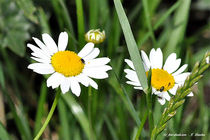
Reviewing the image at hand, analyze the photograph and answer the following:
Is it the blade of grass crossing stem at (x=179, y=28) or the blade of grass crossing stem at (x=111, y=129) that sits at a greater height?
the blade of grass crossing stem at (x=179, y=28)

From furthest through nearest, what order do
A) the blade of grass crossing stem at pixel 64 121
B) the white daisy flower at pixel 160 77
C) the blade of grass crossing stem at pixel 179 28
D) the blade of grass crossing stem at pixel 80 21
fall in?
1. the blade of grass crossing stem at pixel 179 28
2. the blade of grass crossing stem at pixel 64 121
3. the blade of grass crossing stem at pixel 80 21
4. the white daisy flower at pixel 160 77

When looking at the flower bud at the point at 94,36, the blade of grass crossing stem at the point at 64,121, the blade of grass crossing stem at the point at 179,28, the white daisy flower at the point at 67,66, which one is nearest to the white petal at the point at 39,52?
the white daisy flower at the point at 67,66

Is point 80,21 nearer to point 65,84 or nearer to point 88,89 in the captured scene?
point 88,89

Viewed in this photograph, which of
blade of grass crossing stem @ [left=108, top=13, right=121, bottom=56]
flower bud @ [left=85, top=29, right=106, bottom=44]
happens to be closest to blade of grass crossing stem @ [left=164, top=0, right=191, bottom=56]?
blade of grass crossing stem @ [left=108, top=13, right=121, bottom=56]

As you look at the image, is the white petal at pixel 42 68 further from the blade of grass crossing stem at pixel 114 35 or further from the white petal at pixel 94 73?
the blade of grass crossing stem at pixel 114 35

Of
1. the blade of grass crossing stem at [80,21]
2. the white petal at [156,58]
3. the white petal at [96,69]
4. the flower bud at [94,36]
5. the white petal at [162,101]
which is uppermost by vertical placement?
the blade of grass crossing stem at [80,21]

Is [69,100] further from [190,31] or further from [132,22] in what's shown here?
[190,31]

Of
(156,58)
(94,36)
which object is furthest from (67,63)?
(156,58)

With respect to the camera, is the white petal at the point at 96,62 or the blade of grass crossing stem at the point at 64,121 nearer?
the white petal at the point at 96,62

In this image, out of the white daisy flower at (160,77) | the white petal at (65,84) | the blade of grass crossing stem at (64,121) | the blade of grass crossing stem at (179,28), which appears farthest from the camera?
the blade of grass crossing stem at (179,28)
